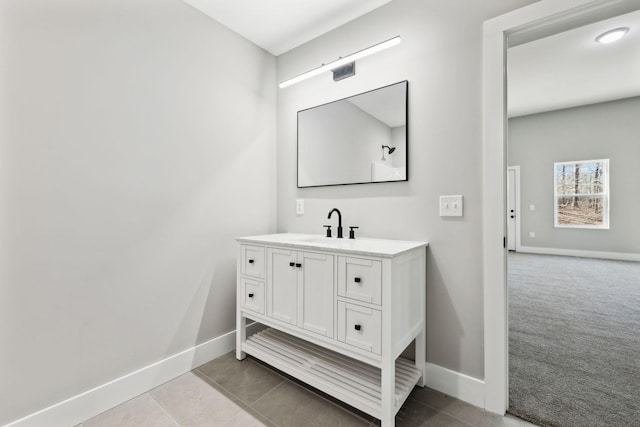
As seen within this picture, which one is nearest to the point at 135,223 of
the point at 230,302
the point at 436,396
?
the point at 230,302

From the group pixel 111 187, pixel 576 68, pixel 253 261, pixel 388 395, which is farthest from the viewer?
pixel 576 68

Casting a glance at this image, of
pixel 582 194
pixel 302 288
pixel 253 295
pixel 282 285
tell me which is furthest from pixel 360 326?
pixel 582 194

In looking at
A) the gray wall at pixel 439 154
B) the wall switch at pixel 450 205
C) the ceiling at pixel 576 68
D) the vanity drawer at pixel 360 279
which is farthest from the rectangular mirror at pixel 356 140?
the ceiling at pixel 576 68

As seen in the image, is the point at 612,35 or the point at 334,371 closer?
the point at 334,371

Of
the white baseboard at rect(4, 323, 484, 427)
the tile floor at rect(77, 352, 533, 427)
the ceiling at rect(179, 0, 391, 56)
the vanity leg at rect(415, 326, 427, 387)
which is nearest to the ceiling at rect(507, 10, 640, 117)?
the ceiling at rect(179, 0, 391, 56)

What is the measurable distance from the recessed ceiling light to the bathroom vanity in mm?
3475

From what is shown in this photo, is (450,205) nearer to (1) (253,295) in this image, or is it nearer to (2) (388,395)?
(2) (388,395)

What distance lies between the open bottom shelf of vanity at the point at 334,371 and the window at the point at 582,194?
19.8ft

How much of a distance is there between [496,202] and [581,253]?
596 cm

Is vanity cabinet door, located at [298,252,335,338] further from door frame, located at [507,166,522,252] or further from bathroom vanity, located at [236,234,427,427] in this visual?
door frame, located at [507,166,522,252]

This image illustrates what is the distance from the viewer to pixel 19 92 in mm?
1291

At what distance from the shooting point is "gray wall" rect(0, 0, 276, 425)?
1.30 m

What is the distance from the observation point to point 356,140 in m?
2.11

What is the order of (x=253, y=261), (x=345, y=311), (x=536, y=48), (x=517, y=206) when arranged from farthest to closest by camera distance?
1. (x=517, y=206)
2. (x=536, y=48)
3. (x=253, y=261)
4. (x=345, y=311)
